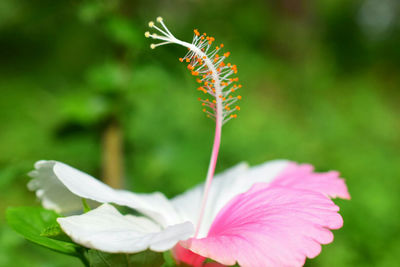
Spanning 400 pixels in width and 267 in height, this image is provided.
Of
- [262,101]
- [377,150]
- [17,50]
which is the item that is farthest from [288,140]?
[17,50]

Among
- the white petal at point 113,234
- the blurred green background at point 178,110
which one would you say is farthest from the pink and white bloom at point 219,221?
the blurred green background at point 178,110

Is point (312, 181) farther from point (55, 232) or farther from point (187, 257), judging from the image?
point (55, 232)

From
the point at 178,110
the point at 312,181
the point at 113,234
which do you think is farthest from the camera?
the point at 178,110

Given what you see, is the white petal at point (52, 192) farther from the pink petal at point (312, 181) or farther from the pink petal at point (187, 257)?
the pink petal at point (312, 181)

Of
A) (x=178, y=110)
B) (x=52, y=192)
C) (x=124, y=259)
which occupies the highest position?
(x=178, y=110)

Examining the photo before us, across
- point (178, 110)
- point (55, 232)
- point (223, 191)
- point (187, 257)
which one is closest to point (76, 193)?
point (55, 232)

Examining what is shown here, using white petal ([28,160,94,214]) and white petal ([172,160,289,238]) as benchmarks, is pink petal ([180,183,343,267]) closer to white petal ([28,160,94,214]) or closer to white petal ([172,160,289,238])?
white petal ([172,160,289,238])

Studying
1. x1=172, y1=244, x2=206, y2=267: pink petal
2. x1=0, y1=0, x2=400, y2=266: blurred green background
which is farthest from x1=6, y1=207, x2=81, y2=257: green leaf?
x1=0, y1=0, x2=400, y2=266: blurred green background
